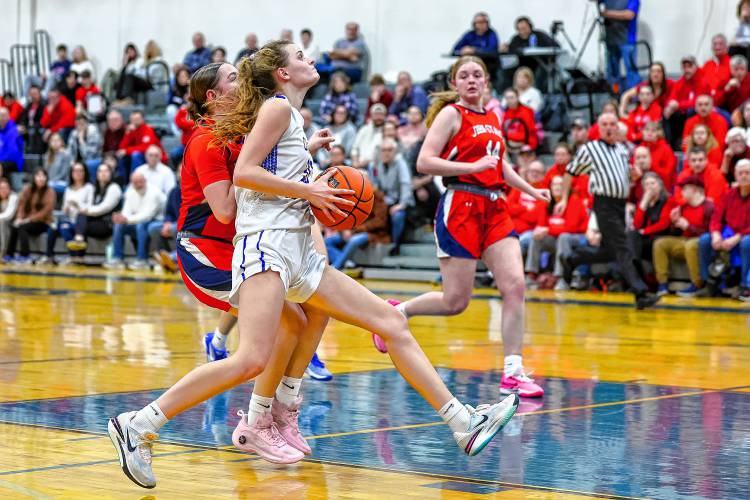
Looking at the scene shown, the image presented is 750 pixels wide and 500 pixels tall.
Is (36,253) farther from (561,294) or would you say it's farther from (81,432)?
(81,432)

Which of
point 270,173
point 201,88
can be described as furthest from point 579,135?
point 270,173

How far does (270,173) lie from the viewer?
4938 millimetres

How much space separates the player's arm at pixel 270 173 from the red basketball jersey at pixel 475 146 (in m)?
2.52

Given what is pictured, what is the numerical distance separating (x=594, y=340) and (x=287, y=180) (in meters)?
5.76

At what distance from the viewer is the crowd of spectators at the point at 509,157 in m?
15.5

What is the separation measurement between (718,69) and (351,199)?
43.7 feet

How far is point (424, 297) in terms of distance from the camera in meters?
7.88


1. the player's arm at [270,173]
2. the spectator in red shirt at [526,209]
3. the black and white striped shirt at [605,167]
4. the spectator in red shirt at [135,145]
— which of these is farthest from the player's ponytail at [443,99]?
the spectator in red shirt at [135,145]

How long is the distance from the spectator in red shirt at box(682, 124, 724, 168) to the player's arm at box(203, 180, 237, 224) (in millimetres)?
11026

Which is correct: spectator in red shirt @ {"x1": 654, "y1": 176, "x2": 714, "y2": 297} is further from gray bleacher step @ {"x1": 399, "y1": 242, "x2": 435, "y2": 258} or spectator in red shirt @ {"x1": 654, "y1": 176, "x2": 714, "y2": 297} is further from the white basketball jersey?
the white basketball jersey

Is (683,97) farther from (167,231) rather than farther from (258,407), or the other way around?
(258,407)

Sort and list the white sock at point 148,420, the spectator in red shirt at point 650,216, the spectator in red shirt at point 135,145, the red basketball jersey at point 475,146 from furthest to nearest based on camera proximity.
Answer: the spectator in red shirt at point 135,145 < the spectator in red shirt at point 650,216 < the red basketball jersey at point 475,146 < the white sock at point 148,420

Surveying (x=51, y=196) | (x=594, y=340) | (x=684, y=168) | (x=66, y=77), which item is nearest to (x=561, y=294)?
(x=684, y=168)

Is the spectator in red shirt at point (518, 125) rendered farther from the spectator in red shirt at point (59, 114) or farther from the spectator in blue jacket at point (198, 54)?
the spectator in red shirt at point (59, 114)
